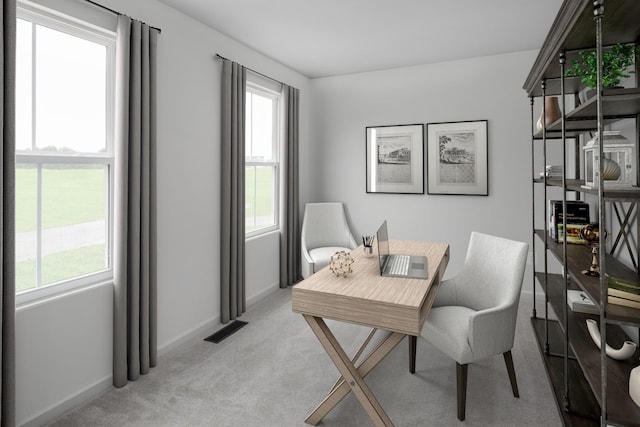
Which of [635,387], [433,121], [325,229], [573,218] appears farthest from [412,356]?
[433,121]

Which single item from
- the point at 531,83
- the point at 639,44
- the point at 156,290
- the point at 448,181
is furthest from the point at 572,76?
the point at 156,290

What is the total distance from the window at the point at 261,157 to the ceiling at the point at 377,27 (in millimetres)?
490

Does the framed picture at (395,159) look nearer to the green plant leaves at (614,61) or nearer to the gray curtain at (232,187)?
the gray curtain at (232,187)

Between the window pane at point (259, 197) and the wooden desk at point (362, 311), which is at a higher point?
the window pane at point (259, 197)

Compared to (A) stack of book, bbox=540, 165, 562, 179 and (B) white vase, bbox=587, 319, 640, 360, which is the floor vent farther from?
(A) stack of book, bbox=540, 165, 562, 179

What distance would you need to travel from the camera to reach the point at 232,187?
351 cm

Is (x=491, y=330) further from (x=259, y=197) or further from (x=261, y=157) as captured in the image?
(x=261, y=157)

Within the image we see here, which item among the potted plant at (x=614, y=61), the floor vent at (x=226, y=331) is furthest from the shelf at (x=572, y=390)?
the floor vent at (x=226, y=331)

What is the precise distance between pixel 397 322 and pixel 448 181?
308 centimetres

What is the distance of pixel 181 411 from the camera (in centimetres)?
217

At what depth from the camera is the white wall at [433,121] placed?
13.5 feet

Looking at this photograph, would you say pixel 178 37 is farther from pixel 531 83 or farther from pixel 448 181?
pixel 448 181

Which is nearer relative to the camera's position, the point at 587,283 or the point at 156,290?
the point at 587,283

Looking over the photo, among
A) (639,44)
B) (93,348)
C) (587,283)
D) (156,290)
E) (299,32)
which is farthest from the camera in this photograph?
(299,32)
